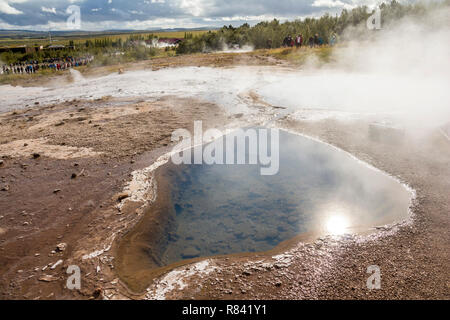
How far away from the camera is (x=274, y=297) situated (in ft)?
10.5

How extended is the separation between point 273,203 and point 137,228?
215 cm

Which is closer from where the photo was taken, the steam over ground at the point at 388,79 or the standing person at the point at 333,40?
the steam over ground at the point at 388,79

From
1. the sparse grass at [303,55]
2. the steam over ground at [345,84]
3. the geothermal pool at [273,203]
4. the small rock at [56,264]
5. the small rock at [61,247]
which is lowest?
the small rock at [56,264]

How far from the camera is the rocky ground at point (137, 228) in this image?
330 centimetres

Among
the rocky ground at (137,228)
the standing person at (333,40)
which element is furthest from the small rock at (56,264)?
the standing person at (333,40)

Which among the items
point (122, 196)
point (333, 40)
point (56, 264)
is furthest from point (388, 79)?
point (56, 264)

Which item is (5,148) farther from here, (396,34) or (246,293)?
(396,34)

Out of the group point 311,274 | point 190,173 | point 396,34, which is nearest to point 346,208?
point 311,274

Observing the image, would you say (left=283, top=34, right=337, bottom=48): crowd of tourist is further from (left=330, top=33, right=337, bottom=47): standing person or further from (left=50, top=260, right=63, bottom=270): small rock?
(left=50, top=260, right=63, bottom=270): small rock

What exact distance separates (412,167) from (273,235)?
3450 mm

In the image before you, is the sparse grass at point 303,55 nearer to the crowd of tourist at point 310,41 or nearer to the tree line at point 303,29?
the crowd of tourist at point 310,41

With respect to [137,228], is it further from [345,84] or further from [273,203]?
[345,84]

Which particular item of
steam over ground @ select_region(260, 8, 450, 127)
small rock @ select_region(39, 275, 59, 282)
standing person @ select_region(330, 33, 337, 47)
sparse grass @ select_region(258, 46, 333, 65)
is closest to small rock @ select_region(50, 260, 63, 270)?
small rock @ select_region(39, 275, 59, 282)

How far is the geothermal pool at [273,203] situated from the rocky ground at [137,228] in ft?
0.90
